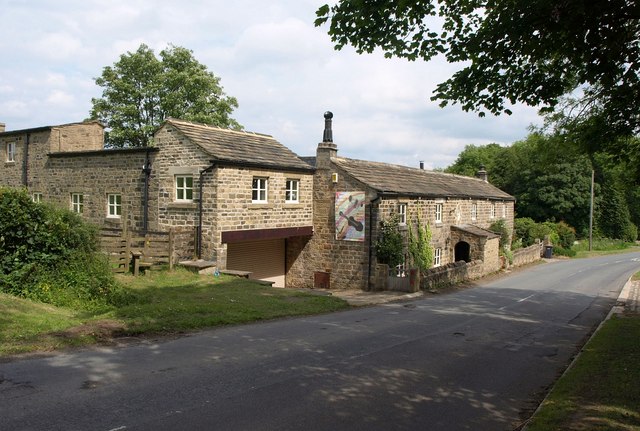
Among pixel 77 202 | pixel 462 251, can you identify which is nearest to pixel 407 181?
pixel 462 251

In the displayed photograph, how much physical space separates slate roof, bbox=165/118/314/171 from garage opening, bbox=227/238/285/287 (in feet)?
12.9

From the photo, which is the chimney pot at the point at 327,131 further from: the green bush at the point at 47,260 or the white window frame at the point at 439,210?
the green bush at the point at 47,260

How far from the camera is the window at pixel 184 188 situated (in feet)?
69.7

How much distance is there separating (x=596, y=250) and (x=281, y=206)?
4424cm

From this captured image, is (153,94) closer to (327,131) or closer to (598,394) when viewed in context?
(327,131)

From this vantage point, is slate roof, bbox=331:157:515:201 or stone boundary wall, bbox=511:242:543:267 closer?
slate roof, bbox=331:157:515:201

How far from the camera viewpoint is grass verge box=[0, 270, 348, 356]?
9852 mm

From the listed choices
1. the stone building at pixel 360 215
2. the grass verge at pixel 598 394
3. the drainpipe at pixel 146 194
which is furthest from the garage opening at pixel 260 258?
the grass verge at pixel 598 394

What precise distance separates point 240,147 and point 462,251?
16.3 m

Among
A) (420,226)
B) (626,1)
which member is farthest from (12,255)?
(420,226)

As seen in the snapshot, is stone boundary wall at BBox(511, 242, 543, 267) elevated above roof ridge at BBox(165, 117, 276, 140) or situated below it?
below

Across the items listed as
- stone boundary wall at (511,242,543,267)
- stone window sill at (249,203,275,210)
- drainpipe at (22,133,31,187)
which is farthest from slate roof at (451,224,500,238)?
drainpipe at (22,133,31,187)

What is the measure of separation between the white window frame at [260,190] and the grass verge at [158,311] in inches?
175

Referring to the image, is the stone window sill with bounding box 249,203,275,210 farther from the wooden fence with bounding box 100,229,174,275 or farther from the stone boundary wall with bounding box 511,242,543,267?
the stone boundary wall with bounding box 511,242,543,267
